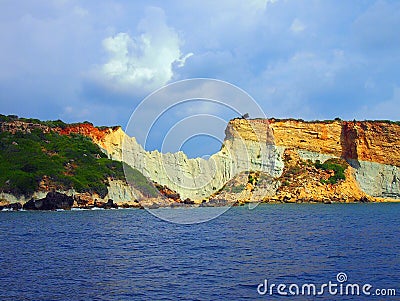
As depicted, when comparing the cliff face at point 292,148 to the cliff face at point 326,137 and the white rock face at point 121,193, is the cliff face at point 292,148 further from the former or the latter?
the white rock face at point 121,193

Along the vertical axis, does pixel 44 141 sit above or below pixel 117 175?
above

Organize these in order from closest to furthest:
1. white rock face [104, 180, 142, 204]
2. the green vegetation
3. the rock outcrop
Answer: the rock outcrop → white rock face [104, 180, 142, 204] → the green vegetation

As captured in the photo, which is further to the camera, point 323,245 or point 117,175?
point 117,175

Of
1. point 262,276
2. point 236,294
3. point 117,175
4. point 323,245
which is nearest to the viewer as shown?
point 236,294

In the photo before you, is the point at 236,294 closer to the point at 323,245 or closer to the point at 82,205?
the point at 323,245

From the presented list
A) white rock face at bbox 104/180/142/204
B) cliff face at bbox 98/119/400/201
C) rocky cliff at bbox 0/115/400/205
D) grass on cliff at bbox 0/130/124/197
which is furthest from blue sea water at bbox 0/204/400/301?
cliff face at bbox 98/119/400/201

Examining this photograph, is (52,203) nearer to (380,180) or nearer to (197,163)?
(197,163)

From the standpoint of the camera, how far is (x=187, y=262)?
73.0 ft

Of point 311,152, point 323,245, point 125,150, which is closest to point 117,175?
point 125,150

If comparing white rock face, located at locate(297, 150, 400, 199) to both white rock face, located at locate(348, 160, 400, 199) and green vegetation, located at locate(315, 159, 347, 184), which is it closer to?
white rock face, located at locate(348, 160, 400, 199)

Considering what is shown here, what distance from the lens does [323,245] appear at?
27.5 m

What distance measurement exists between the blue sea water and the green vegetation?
49.6 meters

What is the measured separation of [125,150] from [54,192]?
82.7 feet

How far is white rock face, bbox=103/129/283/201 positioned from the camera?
81312 millimetres
